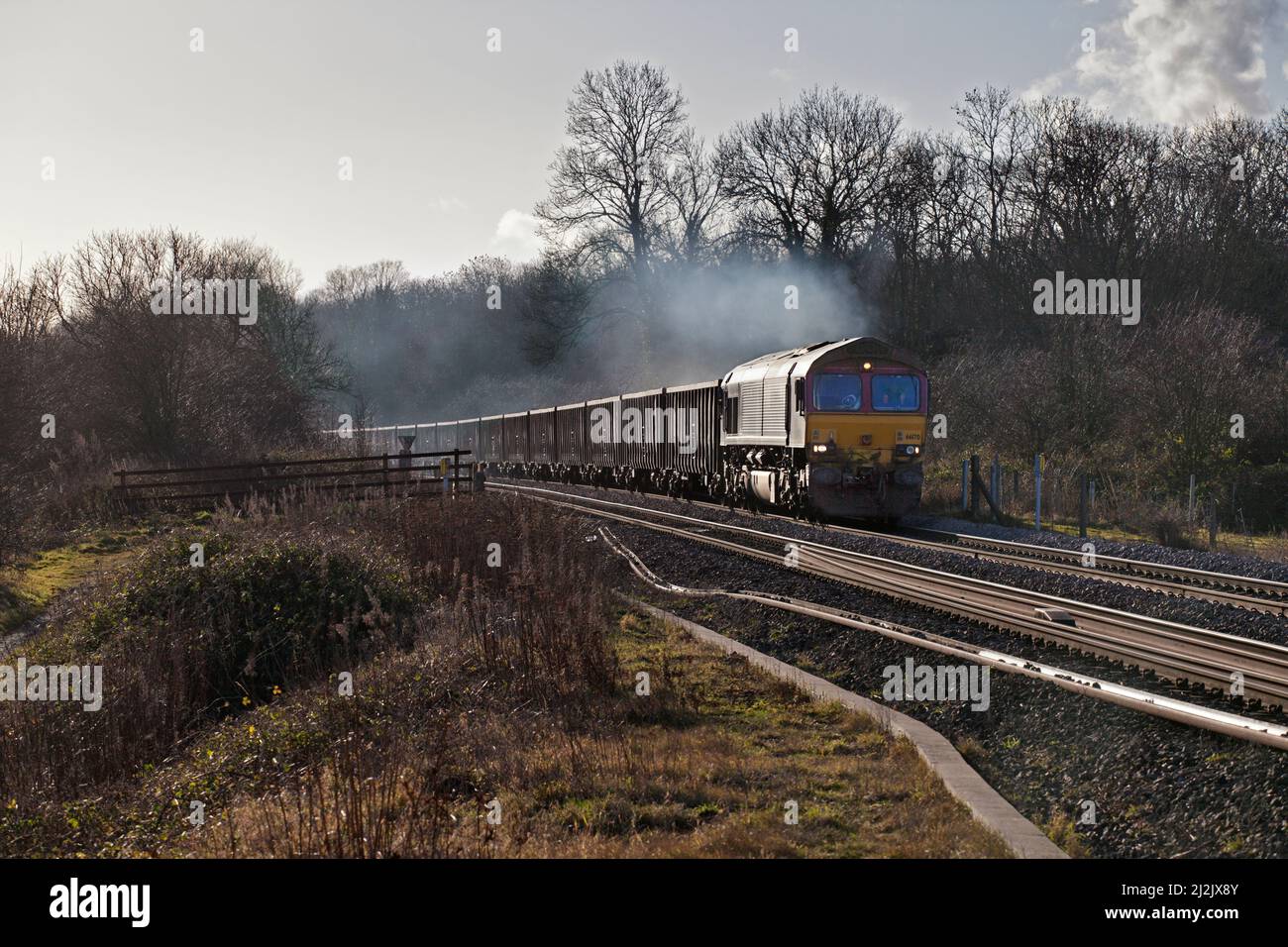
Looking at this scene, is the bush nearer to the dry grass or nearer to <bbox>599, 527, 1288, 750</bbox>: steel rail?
<bbox>599, 527, 1288, 750</bbox>: steel rail

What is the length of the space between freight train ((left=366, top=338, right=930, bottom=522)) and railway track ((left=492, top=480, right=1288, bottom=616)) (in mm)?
1479

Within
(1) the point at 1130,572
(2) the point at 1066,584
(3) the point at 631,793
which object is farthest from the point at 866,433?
(3) the point at 631,793

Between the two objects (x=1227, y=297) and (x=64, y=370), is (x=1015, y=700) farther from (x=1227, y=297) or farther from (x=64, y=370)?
(x=1227, y=297)

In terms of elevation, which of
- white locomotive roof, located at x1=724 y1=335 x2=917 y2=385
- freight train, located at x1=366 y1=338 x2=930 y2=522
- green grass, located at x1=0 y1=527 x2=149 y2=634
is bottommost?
green grass, located at x1=0 y1=527 x2=149 y2=634

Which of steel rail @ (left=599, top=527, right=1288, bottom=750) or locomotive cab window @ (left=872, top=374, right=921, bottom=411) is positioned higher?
locomotive cab window @ (left=872, top=374, right=921, bottom=411)

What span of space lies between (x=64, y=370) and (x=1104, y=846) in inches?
1057

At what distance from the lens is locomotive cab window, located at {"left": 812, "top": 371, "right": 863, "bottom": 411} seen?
69.5 feet

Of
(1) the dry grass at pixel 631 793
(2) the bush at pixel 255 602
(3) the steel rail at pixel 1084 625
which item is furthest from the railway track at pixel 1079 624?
(2) the bush at pixel 255 602

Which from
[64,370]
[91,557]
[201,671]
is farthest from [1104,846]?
[64,370]

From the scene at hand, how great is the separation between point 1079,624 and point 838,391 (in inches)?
425

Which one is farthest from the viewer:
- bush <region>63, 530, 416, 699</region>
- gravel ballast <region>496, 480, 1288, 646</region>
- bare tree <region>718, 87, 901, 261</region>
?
bare tree <region>718, 87, 901, 261</region>

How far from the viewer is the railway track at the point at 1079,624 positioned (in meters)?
8.37

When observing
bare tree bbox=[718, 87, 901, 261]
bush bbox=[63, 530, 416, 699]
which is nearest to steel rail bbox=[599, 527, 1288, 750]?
bush bbox=[63, 530, 416, 699]

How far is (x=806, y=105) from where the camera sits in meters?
51.7
